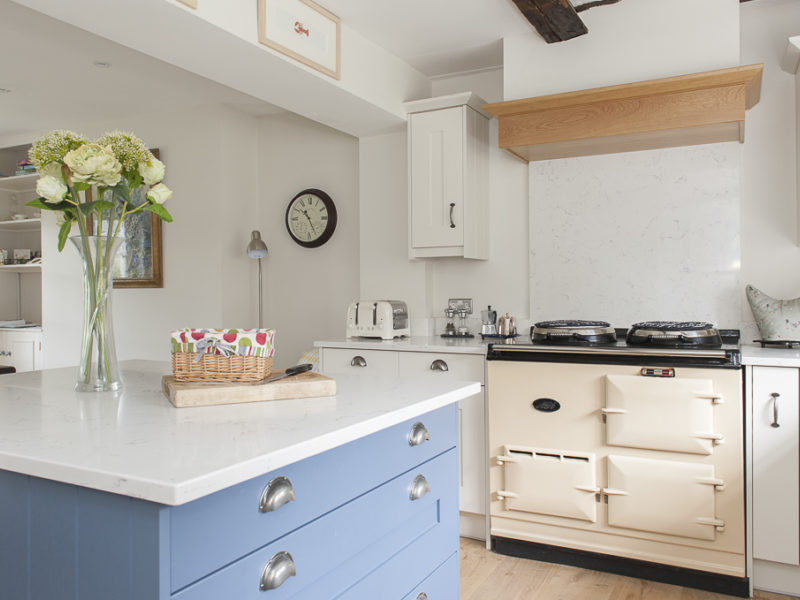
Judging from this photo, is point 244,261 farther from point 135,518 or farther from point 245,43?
point 135,518

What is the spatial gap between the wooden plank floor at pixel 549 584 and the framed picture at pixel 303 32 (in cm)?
234

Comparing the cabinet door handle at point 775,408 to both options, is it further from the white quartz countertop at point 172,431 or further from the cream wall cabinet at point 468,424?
the white quartz countertop at point 172,431

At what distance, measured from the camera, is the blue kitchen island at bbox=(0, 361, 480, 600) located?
966 millimetres

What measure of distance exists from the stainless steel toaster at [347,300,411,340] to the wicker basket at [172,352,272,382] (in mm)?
1990

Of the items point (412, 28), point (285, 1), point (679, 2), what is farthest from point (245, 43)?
point (679, 2)

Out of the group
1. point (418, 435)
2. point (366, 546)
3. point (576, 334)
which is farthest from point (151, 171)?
point (576, 334)

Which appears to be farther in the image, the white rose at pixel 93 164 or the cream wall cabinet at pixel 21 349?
the cream wall cabinet at pixel 21 349

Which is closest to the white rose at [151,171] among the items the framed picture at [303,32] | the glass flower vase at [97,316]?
the glass flower vase at [97,316]

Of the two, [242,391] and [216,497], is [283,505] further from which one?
[242,391]

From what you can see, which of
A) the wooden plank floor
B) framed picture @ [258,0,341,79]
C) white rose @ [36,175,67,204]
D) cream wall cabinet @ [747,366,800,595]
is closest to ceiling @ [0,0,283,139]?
framed picture @ [258,0,341,79]

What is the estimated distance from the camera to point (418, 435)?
1631 mm

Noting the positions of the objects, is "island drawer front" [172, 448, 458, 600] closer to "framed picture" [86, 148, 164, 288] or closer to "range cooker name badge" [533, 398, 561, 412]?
"range cooker name badge" [533, 398, 561, 412]

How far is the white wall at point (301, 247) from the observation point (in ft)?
14.4

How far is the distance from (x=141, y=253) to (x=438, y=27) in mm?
2832
